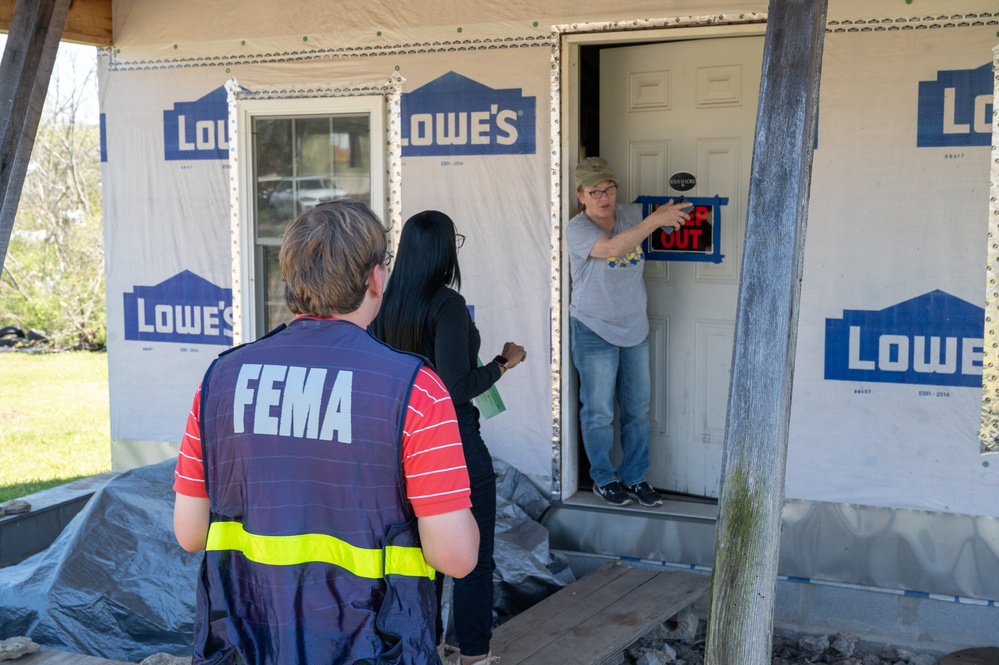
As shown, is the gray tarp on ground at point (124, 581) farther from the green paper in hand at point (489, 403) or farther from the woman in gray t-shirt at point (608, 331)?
the green paper in hand at point (489, 403)

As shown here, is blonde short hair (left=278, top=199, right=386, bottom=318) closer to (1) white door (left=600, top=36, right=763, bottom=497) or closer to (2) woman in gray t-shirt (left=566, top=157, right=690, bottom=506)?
(2) woman in gray t-shirt (left=566, top=157, right=690, bottom=506)

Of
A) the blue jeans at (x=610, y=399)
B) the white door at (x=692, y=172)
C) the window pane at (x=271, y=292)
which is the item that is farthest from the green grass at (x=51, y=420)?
the white door at (x=692, y=172)

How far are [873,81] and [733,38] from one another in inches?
38.5

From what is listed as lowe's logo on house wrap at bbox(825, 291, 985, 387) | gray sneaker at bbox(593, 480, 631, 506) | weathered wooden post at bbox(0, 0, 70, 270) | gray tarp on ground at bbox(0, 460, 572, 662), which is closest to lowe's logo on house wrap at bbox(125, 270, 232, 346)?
gray tarp on ground at bbox(0, 460, 572, 662)

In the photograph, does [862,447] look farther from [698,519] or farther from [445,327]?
[445,327]

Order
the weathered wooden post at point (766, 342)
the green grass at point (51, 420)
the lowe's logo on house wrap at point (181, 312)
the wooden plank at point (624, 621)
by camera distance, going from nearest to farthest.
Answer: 1. the weathered wooden post at point (766, 342)
2. the wooden plank at point (624, 621)
3. the lowe's logo on house wrap at point (181, 312)
4. the green grass at point (51, 420)

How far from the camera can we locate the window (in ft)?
20.7

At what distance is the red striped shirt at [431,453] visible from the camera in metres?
2.12

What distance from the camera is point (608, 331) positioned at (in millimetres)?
5742

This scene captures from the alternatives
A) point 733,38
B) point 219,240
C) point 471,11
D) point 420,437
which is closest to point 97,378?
point 219,240

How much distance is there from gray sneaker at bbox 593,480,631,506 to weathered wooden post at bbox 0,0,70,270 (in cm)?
319

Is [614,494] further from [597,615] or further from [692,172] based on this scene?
[692,172]

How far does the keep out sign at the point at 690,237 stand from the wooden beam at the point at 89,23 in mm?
3627

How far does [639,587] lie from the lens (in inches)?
211
